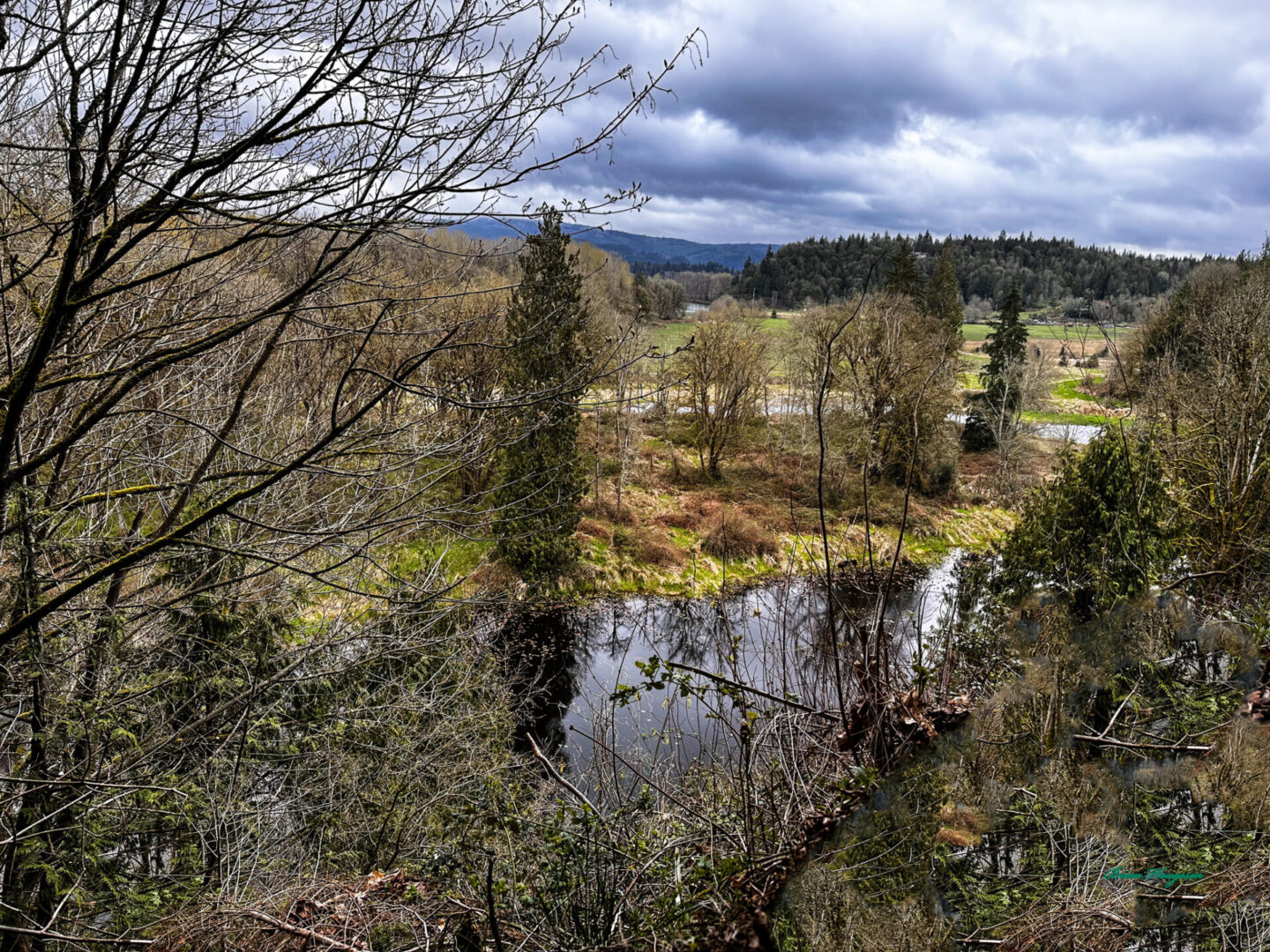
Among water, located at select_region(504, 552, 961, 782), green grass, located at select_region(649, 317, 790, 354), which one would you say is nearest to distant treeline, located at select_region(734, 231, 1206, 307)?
green grass, located at select_region(649, 317, 790, 354)

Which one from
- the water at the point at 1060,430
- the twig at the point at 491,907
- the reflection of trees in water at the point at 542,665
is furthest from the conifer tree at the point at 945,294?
the twig at the point at 491,907

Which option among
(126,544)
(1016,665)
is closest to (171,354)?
(126,544)

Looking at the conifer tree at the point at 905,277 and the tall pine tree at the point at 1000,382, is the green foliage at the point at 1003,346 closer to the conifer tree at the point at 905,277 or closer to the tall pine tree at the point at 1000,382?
the tall pine tree at the point at 1000,382

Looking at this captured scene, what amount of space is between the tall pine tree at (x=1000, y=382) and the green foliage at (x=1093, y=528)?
51.7 ft

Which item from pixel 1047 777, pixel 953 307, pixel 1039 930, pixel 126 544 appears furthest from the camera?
pixel 953 307

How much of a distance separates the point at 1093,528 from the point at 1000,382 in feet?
63.4

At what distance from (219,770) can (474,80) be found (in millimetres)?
5325

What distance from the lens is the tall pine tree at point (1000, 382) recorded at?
24.1 m

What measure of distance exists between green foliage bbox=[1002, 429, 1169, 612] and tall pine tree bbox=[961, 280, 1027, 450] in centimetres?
1576

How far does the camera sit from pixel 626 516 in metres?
20.4

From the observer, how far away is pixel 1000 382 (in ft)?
81.3

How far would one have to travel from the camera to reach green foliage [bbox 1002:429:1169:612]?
6.49 m

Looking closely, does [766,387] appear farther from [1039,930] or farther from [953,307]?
[1039,930]

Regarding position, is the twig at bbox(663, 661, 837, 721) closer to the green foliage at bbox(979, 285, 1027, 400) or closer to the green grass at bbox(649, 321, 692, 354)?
the green foliage at bbox(979, 285, 1027, 400)
